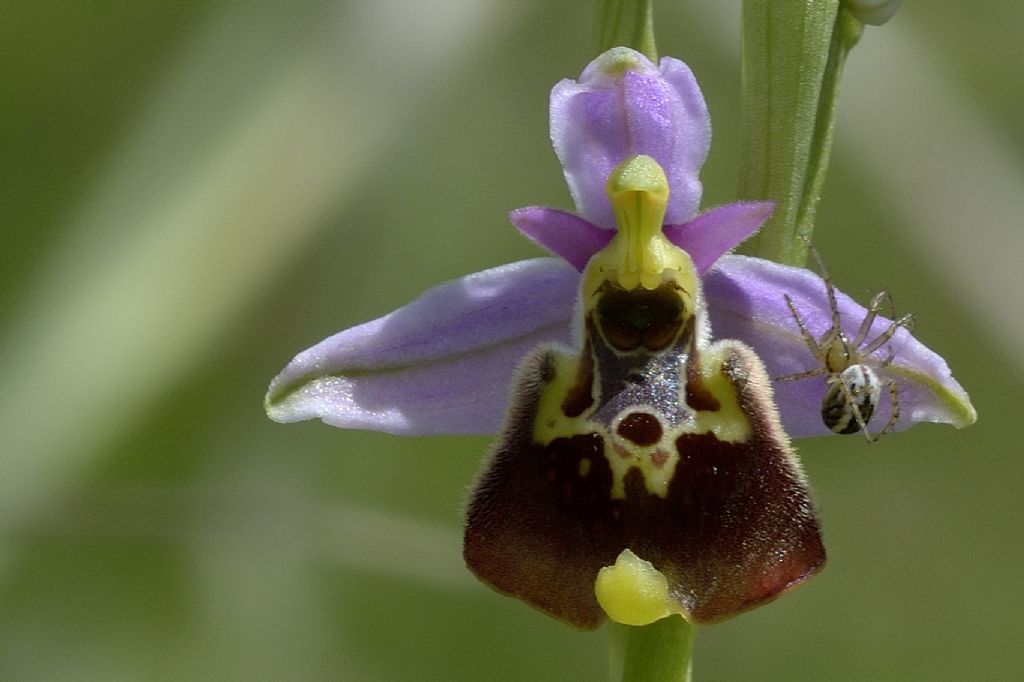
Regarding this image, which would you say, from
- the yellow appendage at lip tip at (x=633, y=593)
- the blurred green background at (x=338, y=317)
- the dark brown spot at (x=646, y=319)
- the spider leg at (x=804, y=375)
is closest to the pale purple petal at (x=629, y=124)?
the dark brown spot at (x=646, y=319)

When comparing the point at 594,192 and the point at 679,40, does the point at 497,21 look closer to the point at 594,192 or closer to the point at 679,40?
the point at 679,40

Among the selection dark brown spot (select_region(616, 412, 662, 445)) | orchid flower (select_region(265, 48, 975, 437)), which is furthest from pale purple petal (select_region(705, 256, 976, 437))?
dark brown spot (select_region(616, 412, 662, 445))

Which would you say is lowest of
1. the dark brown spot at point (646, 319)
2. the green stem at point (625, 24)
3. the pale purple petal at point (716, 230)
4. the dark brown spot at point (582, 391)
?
the dark brown spot at point (582, 391)

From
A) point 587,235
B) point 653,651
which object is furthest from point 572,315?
point 653,651

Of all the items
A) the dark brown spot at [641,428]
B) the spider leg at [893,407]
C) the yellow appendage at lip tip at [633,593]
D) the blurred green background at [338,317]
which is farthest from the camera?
the blurred green background at [338,317]

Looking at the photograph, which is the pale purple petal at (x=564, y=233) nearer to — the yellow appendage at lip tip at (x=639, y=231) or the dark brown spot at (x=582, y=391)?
the yellow appendage at lip tip at (x=639, y=231)

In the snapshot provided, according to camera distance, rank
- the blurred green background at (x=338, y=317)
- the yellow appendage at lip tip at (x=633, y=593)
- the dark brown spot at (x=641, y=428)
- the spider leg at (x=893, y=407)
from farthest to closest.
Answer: the blurred green background at (x=338, y=317) < the spider leg at (x=893, y=407) < the dark brown spot at (x=641, y=428) < the yellow appendage at lip tip at (x=633, y=593)

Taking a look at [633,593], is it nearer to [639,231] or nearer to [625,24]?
[639,231]

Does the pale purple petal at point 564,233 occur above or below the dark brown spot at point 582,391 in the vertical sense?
above
